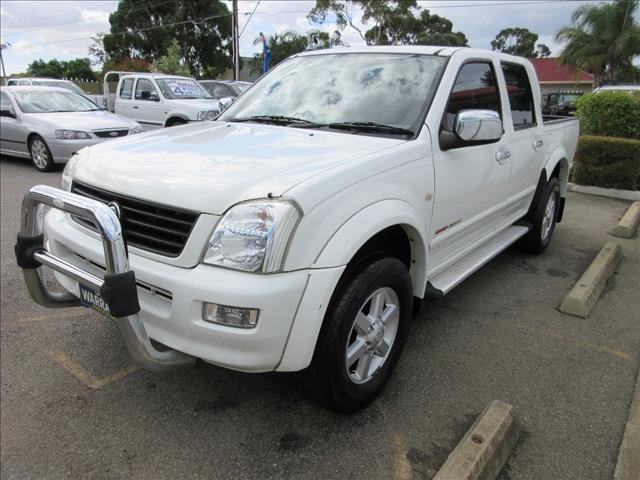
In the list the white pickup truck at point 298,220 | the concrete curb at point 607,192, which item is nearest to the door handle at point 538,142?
the white pickup truck at point 298,220

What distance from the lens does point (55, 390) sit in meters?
2.79

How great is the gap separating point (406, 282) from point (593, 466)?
120 cm

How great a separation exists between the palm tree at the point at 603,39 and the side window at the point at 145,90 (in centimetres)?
2684

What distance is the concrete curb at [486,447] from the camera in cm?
207

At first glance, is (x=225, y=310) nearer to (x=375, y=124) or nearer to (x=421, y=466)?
(x=421, y=466)

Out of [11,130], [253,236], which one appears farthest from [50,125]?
[253,236]

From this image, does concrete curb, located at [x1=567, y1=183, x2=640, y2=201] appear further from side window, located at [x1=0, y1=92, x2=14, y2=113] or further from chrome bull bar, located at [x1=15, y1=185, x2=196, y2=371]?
side window, located at [x1=0, y1=92, x2=14, y2=113]

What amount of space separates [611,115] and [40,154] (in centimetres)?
1002

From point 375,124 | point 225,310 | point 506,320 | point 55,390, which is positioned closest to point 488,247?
point 506,320

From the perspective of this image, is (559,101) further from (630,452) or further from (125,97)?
(630,452)

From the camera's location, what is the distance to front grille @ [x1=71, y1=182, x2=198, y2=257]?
2.21 meters

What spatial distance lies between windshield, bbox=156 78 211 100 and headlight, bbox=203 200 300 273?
10.6m

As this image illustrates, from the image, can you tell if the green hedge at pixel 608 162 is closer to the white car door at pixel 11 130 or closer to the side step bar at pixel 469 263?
the side step bar at pixel 469 263

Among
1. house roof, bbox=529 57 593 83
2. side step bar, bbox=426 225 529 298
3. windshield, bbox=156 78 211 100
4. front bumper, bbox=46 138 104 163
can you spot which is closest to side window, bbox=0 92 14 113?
front bumper, bbox=46 138 104 163
